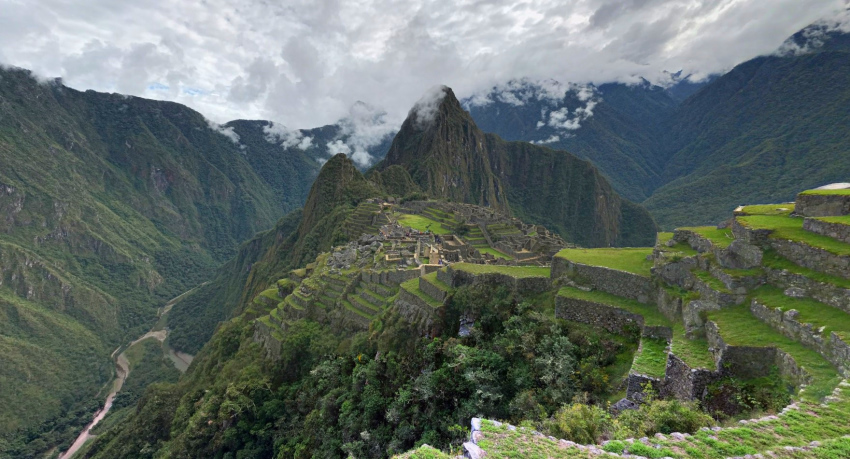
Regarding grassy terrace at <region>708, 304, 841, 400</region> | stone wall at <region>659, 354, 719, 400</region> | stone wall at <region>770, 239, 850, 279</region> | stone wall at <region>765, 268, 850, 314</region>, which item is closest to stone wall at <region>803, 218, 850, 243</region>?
stone wall at <region>770, 239, 850, 279</region>

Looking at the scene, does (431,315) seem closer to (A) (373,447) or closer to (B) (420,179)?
(A) (373,447)

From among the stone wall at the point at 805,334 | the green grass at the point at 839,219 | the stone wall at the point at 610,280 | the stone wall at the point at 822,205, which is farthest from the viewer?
the stone wall at the point at 610,280

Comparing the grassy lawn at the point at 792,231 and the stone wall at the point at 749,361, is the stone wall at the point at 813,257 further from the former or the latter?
the stone wall at the point at 749,361

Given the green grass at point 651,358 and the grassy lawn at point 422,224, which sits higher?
the grassy lawn at point 422,224

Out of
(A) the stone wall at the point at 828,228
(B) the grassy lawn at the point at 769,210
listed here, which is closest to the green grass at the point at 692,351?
(A) the stone wall at the point at 828,228

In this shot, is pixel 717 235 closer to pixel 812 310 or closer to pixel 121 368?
pixel 812 310

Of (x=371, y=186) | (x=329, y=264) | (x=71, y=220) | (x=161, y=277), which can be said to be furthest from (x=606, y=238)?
(x=71, y=220)
